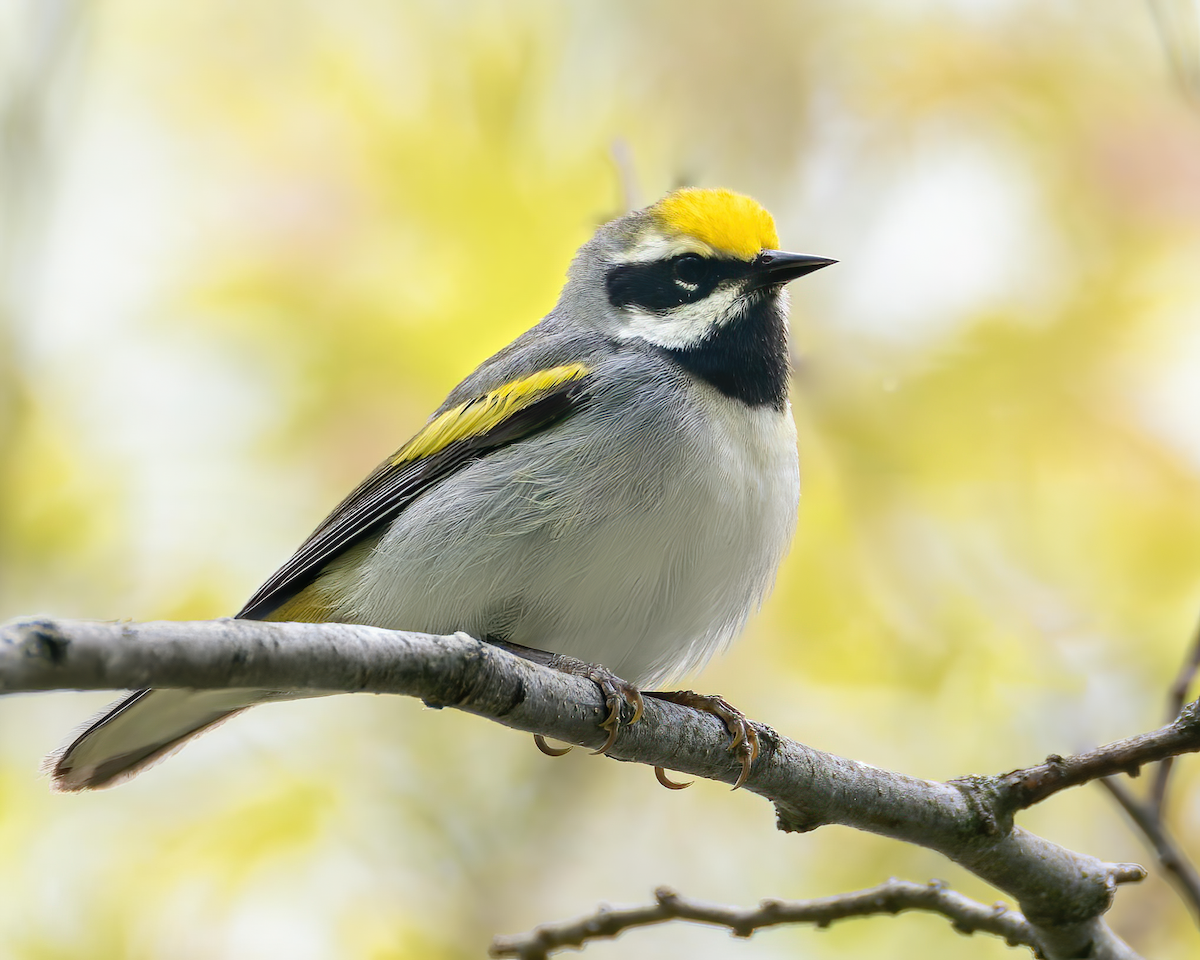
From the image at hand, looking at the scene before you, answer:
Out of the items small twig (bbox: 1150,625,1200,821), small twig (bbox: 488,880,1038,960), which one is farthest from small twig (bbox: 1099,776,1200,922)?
small twig (bbox: 488,880,1038,960)

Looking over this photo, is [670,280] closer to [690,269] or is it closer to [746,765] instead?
[690,269]

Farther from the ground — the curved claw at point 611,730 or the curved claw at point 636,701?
the curved claw at point 636,701

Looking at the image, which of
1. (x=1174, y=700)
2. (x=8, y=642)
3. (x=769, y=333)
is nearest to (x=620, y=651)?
(x=769, y=333)

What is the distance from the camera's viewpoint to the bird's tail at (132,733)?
167 inches

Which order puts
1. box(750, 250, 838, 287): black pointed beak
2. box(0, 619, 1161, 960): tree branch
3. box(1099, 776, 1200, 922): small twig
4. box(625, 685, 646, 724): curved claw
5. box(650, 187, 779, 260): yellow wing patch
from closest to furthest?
box(0, 619, 1161, 960): tree branch → box(1099, 776, 1200, 922): small twig → box(625, 685, 646, 724): curved claw → box(750, 250, 838, 287): black pointed beak → box(650, 187, 779, 260): yellow wing patch

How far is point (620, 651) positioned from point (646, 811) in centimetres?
292

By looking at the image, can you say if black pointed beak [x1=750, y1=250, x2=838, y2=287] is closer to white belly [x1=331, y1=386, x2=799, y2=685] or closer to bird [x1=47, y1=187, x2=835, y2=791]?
bird [x1=47, y1=187, x2=835, y2=791]

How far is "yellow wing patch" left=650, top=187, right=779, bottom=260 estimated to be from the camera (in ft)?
16.2

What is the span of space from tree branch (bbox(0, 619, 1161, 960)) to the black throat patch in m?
1.47

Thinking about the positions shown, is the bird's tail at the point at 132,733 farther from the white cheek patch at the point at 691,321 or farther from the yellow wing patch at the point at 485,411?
the white cheek patch at the point at 691,321

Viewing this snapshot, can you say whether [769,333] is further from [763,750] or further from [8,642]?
[8,642]

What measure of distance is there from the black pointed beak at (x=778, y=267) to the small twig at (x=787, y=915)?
2.51 metres

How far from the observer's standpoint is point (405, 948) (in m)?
5.82

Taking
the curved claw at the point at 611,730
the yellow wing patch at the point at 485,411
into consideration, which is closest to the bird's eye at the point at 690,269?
the yellow wing patch at the point at 485,411
